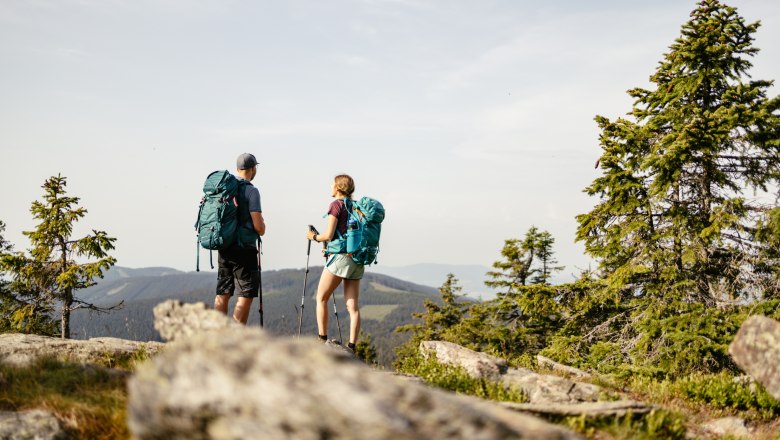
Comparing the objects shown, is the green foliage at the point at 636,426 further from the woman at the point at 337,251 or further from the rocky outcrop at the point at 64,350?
the rocky outcrop at the point at 64,350

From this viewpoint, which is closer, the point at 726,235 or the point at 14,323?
the point at 726,235

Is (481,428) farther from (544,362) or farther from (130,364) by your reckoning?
(544,362)

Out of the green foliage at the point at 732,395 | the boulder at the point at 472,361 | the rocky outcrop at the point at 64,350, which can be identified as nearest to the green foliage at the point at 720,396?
the green foliage at the point at 732,395

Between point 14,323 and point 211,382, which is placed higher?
point 211,382

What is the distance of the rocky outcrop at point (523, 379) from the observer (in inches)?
249

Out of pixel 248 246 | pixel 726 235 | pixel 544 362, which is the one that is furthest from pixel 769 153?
pixel 248 246

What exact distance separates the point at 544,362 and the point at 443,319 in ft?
79.9

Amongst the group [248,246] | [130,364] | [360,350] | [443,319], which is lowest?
[360,350]

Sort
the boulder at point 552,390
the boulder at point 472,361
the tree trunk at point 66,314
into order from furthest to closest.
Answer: the tree trunk at point 66,314 < the boulder at point 472,361 < the boulder at point 552,390

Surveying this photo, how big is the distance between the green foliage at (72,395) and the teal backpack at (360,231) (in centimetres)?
380

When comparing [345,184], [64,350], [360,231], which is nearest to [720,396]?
[360,231]

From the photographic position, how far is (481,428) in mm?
2510

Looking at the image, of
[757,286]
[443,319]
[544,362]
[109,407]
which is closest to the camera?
[109,407]

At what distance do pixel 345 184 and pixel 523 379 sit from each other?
4322mm
